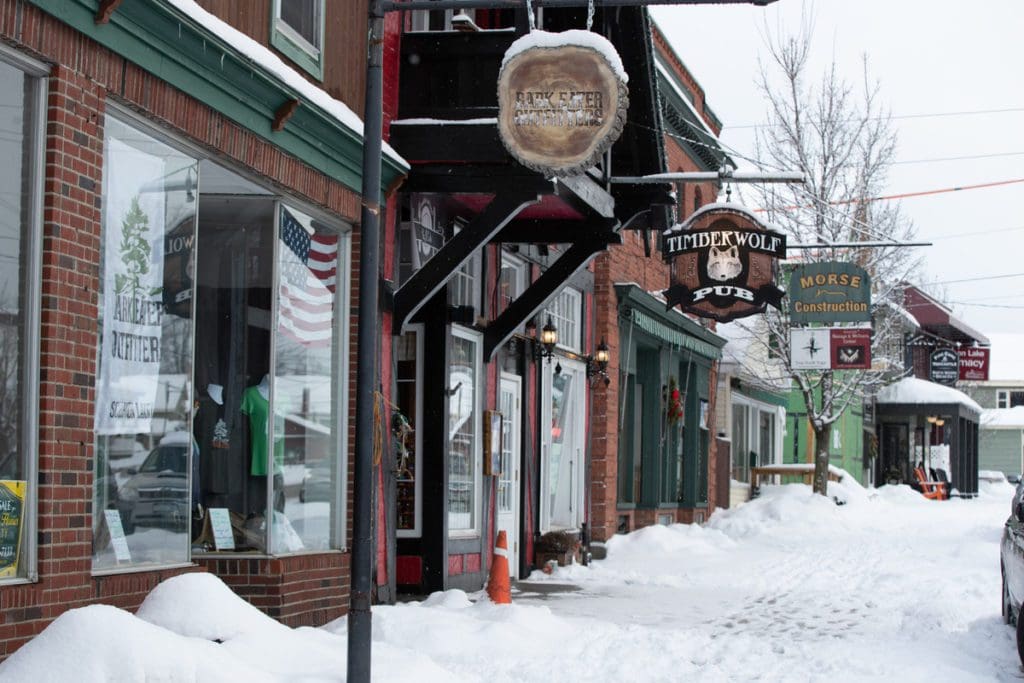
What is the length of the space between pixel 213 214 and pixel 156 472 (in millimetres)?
2606

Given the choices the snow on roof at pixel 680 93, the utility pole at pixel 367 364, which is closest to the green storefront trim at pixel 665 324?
the snow on roof at pixel 680 93

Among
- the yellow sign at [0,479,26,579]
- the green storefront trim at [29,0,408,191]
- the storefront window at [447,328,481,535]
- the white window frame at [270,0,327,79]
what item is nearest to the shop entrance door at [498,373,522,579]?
the storefront window at [447,328,481,535]

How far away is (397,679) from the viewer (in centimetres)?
851

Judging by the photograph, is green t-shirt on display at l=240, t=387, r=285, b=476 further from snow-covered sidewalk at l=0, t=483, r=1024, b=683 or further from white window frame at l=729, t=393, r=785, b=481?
white window frame at l=729, t=393, r=785, b=481

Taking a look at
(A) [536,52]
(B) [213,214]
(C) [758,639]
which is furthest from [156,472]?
(C) [758,639]

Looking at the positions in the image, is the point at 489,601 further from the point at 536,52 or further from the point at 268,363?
the point at 536,52

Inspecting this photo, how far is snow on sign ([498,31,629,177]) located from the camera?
32.0ft

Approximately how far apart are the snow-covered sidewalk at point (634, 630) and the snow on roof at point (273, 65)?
3.42m

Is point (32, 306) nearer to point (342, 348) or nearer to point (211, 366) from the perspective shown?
point (211, 366)

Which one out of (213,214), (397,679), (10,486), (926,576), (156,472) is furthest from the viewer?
(926,576)

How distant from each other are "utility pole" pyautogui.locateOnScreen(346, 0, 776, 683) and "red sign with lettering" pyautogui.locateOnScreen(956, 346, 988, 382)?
44.8m

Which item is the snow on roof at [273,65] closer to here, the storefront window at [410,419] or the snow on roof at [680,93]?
the storefront window at [410,419]

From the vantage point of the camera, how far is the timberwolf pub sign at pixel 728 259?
1881cm


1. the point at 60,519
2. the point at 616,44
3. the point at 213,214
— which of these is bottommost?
the point at 60,519
